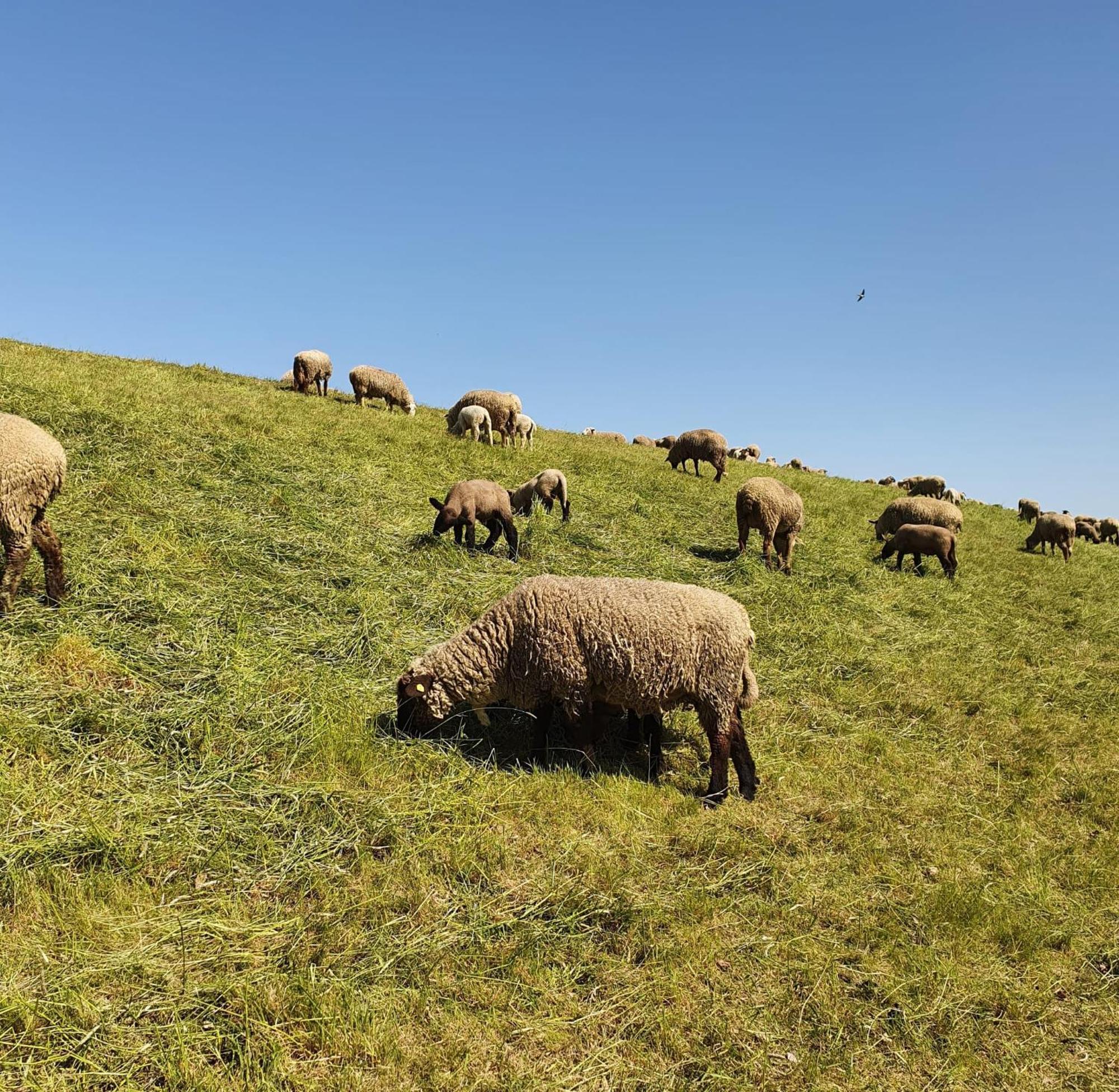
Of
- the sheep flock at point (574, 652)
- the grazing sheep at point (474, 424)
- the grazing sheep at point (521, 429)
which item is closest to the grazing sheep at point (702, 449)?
the grazing sheep at point (521, 429)

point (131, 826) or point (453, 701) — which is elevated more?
point (453, 701)

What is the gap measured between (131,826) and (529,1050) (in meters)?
3.15

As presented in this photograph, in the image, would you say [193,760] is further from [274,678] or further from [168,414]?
[168,414]

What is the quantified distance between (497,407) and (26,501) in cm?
1607

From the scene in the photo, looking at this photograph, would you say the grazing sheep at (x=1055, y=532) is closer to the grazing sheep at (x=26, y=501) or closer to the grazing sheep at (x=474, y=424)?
the grazing sheep at (x=474, y=424)

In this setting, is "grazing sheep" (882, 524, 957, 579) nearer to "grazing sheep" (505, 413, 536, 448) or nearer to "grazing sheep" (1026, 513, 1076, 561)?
"grazing sheep" (1026, 513, 1076, 561)

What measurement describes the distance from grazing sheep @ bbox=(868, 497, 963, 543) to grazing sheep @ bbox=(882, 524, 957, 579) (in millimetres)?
1774

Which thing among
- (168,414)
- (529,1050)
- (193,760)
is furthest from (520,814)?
(168,414)

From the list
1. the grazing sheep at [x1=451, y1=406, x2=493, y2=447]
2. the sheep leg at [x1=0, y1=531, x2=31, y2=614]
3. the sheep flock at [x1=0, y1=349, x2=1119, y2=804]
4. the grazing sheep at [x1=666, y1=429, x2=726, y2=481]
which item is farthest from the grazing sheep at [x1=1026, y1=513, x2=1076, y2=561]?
the sheep leg at [x1=0, y1=531, x2=31, y2=614]

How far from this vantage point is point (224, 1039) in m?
3.37

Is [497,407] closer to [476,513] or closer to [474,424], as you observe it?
[474,424]

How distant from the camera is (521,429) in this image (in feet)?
77.3

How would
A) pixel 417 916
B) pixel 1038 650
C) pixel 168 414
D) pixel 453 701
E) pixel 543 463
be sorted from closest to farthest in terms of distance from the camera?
1. pixel 417 916
2. pixel 453 701
3. pixel 1038 650
4. pixel 168 414
5. pixel 543 463

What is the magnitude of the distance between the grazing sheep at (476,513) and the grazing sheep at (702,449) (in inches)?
475
